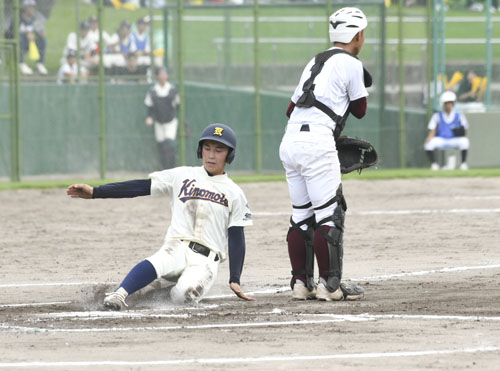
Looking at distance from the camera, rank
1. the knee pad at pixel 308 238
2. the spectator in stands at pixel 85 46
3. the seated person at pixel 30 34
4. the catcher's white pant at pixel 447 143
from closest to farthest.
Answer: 1. the knee pad at pixel 308 238
2. the seated person at pixel 30 34
3. the spectator in stands at pixel 85 46
4. the catcher's white pant at pixel 447 143

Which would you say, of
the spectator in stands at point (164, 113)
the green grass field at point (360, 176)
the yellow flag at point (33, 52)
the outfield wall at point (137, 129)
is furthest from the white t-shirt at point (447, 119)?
the yellow flag at point (33, 52)

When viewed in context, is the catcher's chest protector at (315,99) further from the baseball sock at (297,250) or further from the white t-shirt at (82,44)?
the white t-shirt at (82,44)

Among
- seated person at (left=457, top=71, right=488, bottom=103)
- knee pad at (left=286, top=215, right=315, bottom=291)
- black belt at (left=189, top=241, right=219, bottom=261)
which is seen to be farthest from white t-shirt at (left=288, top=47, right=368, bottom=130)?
seated person at (left=457, top=71, right=488, bottom=103)

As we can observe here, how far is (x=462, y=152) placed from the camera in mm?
20281

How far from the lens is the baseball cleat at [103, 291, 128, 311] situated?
23.2 ft

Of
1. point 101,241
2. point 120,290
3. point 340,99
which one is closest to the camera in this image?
point 120,290

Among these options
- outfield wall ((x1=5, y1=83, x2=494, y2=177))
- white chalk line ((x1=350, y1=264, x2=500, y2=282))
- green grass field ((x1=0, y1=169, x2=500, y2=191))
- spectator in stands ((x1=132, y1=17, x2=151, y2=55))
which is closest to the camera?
white chalk line ((x1=350, y1=264, x2=500, y2=282))

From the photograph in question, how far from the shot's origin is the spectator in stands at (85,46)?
62.0ft

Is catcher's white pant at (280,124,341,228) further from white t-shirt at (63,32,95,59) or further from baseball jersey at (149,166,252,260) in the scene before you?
white t-shirt at (63,32,95,59)

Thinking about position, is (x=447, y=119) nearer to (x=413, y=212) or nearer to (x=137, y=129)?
(x=137, y=129)

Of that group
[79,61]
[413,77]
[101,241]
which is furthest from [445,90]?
[101,241]

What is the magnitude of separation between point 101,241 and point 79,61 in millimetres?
7794

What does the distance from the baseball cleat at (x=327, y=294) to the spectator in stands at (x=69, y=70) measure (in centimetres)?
1216

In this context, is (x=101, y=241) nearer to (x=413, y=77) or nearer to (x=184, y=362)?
(x=184, y=362)
